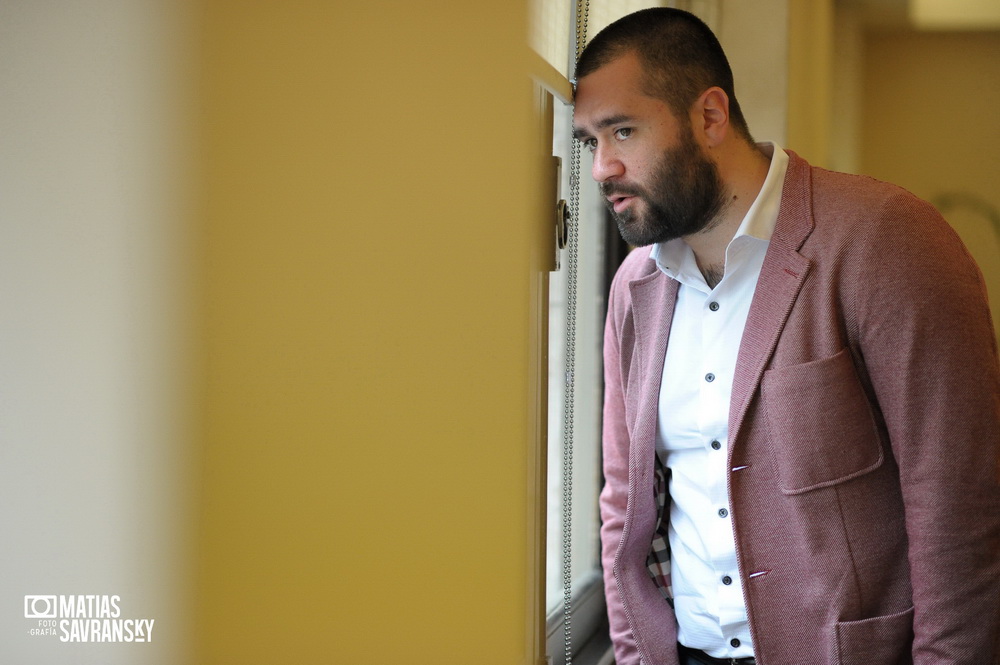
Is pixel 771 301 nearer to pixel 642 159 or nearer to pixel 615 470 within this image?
pixel 642 159

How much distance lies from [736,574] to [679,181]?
0.53m

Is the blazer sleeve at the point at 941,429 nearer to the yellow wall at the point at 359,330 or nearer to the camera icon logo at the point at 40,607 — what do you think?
the yellow wall at the point at 359,330

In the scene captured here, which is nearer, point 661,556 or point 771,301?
point 771,301

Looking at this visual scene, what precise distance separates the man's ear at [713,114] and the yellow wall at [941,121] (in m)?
1.47

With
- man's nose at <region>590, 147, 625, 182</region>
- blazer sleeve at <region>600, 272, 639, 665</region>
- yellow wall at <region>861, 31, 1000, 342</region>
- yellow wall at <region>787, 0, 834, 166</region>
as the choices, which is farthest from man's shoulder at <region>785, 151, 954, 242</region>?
yellow wall at <region>861, 31, 1000, 342</region>

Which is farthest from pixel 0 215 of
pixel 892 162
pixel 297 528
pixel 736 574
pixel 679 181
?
pixel 892 162

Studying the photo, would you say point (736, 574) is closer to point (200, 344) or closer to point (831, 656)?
point (831, 656)

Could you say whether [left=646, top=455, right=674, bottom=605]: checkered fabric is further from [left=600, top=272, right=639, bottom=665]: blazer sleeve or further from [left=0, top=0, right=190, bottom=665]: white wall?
[left=0, top=0, right=190, bottom=665]: white wall

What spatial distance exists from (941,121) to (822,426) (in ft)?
5.78

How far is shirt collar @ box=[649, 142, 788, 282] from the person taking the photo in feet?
3.75

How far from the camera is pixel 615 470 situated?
54.6 inches

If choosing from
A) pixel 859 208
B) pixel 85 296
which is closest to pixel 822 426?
pixel 859 208

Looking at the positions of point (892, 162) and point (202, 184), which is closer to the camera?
point (202, 184)

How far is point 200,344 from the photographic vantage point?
46 cm
